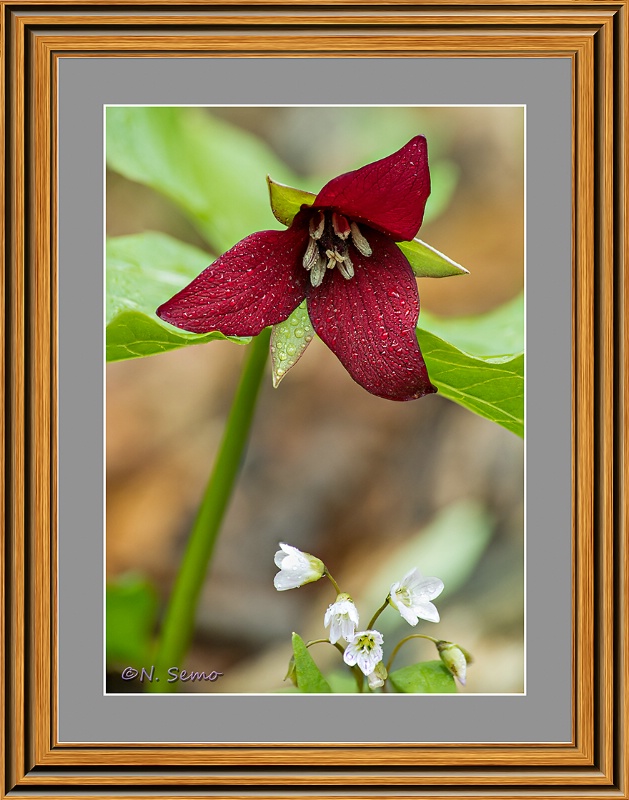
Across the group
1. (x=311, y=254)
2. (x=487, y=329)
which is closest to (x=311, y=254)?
(x=311, y=254)

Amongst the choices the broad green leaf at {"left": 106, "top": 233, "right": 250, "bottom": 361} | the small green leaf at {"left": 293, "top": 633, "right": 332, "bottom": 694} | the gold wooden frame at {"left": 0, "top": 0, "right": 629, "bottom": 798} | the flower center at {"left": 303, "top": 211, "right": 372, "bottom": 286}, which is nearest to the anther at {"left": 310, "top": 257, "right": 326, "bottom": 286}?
the flower center at {"left": 303, "top": 211, "right": 372, "bottom": 286}

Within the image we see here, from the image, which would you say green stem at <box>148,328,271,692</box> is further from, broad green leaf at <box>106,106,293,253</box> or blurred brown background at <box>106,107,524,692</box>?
broad green leaf at <box>106,106,293,253</box>

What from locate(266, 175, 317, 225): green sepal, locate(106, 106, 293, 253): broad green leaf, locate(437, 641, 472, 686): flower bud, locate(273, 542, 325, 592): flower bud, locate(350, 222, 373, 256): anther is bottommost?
locate(437, 641, 472, 686): flower bud

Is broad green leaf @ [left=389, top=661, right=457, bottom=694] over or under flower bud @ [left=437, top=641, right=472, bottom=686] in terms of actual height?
under

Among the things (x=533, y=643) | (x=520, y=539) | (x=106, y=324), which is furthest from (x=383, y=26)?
(x=533, y=643)

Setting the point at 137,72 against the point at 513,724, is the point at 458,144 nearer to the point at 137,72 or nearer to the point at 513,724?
the point at 137,72

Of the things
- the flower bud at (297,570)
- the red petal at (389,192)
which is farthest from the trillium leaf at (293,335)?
the flower bud at (297,570)

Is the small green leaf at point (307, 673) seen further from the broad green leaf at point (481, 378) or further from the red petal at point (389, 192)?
the red petal at point (389, 192)
